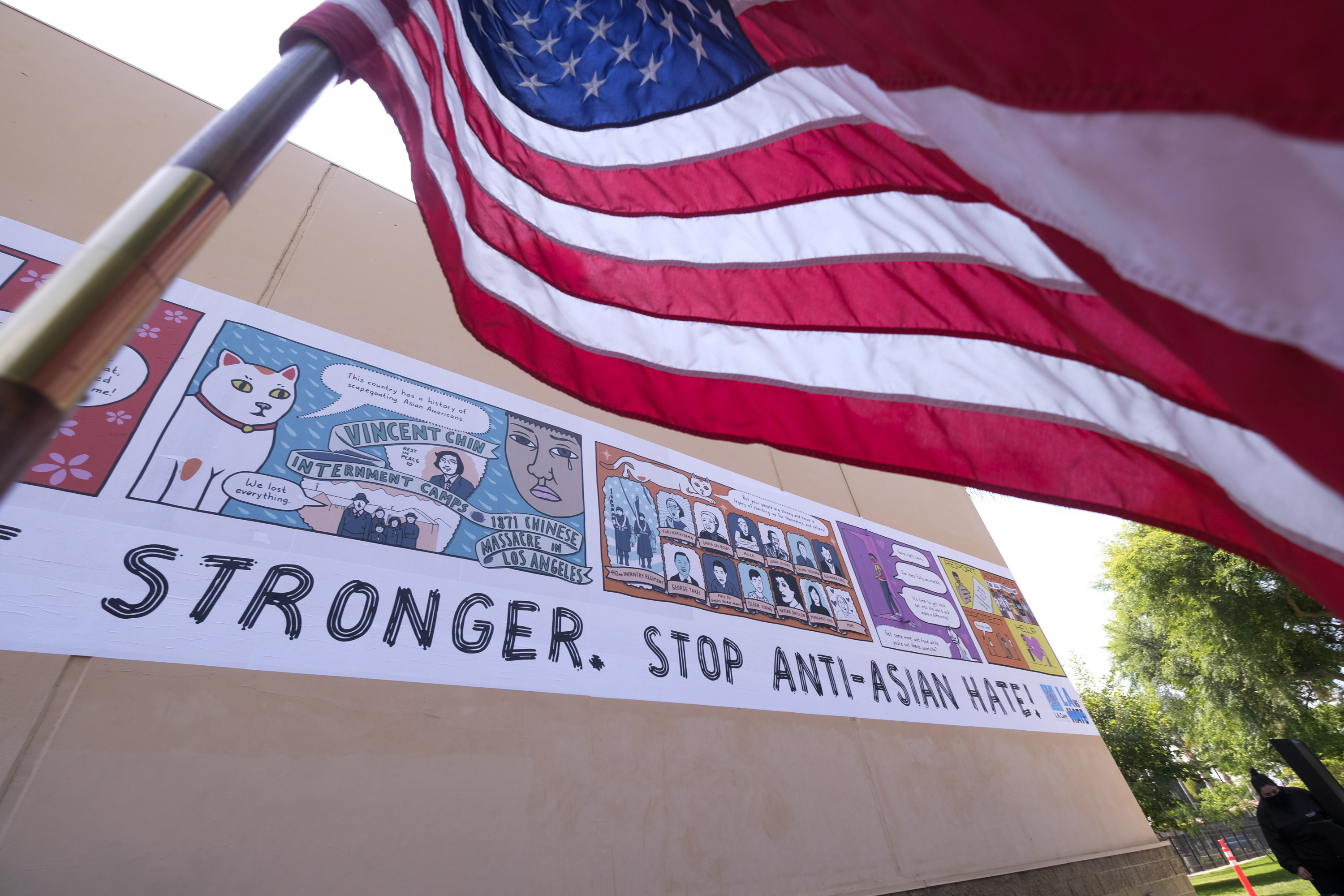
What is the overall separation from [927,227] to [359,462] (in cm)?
250

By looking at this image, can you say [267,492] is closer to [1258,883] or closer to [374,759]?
[374,759]

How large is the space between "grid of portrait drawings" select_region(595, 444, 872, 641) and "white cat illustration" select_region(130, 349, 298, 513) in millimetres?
1660

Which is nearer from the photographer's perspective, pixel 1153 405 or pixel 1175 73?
pixel 1175 73

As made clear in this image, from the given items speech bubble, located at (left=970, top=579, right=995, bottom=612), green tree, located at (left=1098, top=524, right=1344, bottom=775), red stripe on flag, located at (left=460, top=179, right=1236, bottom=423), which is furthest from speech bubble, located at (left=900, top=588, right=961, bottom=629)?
green tree, located at (left=1098, top=524, right=1344, bottom=775)

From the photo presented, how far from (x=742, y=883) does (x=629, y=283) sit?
2882 millimetres

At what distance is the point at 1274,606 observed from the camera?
33.6ft

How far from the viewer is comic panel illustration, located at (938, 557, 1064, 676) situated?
5488 millimetres

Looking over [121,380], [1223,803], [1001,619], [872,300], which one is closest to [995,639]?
[1001,619]

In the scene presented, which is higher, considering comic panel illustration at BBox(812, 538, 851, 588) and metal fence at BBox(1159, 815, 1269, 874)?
comic panel illustration at BBox(812, 538, 851, 588)

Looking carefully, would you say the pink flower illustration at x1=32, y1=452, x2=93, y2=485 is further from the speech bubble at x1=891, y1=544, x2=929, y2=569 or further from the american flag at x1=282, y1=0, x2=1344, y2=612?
the speech bubble at x1=891, y1=544, x2=929, y2=569

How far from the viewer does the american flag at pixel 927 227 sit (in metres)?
0.61

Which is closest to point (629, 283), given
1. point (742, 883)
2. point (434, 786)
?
point (434, 786)

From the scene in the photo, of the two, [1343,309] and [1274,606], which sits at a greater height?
[1274,606]

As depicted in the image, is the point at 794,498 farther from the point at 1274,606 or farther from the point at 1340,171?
the point at 1274,606
